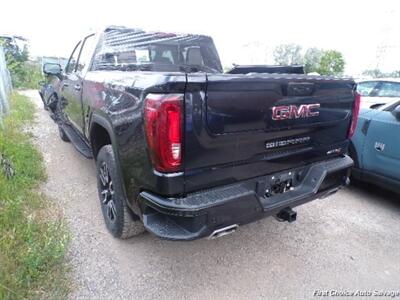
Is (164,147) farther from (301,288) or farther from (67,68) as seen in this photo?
(67,68)

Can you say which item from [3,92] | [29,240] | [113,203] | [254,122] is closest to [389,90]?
[254,122]

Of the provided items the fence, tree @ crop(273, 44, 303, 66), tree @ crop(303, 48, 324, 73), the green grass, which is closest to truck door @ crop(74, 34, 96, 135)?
the green grass

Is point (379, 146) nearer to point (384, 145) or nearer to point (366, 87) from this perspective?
point (384, 145)

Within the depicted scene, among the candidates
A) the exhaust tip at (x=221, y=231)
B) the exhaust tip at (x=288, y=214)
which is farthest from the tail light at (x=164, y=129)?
the exhaust tip at (x=288, y=214)

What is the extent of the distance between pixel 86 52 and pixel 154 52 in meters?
0.84

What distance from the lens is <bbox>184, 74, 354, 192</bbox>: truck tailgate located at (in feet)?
6.06

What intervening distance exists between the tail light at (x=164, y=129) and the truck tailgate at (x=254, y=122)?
6 centimetres

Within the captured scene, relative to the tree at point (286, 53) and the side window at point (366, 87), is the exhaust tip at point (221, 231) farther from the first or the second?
the tree at point (286, 53)

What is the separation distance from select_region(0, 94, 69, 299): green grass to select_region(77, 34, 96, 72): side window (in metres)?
1.47

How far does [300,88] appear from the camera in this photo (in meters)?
2.22

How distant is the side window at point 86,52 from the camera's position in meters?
3.60

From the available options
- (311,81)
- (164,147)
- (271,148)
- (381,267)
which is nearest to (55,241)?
(164,147)

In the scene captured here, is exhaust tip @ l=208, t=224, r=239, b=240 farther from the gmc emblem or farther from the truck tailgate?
the gmc emblem

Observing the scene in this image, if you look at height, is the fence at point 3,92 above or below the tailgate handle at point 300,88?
below
